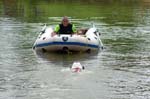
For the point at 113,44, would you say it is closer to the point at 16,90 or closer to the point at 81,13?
the point at 16,90

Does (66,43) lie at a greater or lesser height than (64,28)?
lesser

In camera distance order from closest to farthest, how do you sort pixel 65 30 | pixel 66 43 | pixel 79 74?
pixel 79 74 → pixel 66 43 → pixel 65 30

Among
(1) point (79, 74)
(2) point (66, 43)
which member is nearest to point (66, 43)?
(2) point (66, 43)

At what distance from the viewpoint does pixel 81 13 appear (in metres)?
41.3

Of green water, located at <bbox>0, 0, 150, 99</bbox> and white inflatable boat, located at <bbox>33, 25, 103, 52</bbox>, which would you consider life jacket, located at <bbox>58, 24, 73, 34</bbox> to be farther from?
green water, located at <bbox>0, 0, 150, 99</bbox>

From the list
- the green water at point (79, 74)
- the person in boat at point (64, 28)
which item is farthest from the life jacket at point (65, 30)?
the green water at point (79, 74)

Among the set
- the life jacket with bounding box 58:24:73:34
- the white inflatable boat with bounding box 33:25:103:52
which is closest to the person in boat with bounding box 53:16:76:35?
the life jacket with bounding box 58:24:73:34

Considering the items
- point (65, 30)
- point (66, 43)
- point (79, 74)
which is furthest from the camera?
point (65, 30)

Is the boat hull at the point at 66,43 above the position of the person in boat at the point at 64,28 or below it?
below

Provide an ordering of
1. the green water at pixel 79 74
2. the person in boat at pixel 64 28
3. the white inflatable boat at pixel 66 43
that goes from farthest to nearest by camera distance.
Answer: the person in boat at pixel 64 28, the white inflatable boat at pixel 66 43, the green water at pixel 79 74

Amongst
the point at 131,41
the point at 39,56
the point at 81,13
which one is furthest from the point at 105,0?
the point at 39,56

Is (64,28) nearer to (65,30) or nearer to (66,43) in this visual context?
(65,30)

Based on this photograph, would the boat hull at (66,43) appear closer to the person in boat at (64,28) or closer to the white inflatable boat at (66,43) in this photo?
the white inflatable boat at (66,43)

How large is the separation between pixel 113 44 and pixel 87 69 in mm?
6766
